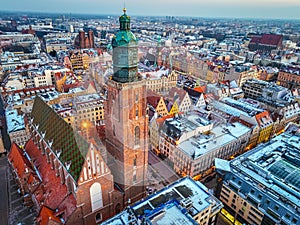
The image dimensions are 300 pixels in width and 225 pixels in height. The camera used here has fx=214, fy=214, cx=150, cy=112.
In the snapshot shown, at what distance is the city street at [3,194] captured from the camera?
4672cm

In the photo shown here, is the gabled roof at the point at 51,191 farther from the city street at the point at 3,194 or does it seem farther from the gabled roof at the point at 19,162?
the city street at the point at 3,194

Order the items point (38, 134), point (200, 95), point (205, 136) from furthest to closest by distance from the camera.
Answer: point (200, 95) < point (205, 136) < point (38, 134)

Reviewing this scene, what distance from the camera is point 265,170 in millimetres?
46406

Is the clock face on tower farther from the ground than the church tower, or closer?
farther from the ground

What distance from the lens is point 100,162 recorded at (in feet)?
117

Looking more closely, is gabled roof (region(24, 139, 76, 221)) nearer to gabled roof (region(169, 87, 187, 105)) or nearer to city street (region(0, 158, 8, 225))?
city street (region(0, 158, 8, 225))

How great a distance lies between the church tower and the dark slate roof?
683cm

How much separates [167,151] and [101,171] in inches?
1249

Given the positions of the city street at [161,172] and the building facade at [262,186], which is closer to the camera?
the building facade at [262,186]

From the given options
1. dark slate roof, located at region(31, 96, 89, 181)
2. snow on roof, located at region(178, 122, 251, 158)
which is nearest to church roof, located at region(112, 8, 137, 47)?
dark slate roof, located at region(31, 96, 89, 181)

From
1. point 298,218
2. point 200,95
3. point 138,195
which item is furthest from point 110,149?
point 200,95

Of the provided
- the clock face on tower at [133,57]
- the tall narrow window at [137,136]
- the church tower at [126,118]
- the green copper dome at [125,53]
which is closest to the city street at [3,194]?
the church tower at [126,118]

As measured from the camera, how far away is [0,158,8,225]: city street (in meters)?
46.7

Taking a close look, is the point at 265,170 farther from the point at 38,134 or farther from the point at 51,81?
the point at 51,81
